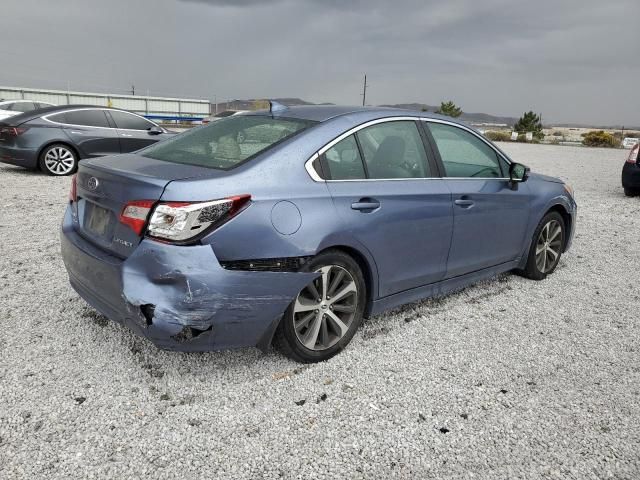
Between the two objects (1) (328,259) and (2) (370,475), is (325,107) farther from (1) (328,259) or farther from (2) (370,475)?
(2) (370,475)

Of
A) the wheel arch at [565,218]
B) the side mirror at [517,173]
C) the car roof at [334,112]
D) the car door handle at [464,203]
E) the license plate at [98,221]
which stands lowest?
the wheel arch at [565,218]

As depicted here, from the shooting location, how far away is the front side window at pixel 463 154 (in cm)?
393

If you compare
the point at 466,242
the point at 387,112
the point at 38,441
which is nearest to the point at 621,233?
the point at 466,242

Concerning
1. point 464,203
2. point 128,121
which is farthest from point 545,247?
point 128,121

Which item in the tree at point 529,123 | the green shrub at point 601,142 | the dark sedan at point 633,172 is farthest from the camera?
the tree at point 529,123

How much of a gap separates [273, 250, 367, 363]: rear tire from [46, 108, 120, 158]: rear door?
8.50 metres

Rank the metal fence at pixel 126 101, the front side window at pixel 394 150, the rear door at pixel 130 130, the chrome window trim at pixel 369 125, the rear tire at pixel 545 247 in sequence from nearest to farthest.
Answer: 1. the chrome window trim at pixel 369 125
2. the front side window at pixel 394 150
3. the rear tire at pixel 545 247
4. the rear door at pixel 130 130
5. the metal fence at pixel 126 101

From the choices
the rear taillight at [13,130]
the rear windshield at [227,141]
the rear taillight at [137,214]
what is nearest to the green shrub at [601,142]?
the rear taillight at [13,130]

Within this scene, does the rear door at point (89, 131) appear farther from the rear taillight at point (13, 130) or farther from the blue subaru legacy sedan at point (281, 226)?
the blue subaru legacy sedan at point (281, 226)

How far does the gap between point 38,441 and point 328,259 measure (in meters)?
1.70

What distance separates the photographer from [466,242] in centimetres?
398

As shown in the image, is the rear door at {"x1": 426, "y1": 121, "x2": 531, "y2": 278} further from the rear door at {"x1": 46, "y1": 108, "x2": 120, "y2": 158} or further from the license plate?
the rear door at {"x1": 46, "y1": 108, "x2": 120, "y2": 158}

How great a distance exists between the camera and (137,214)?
8.73 feet

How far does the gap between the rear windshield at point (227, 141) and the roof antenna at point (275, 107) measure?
117 millimetres
